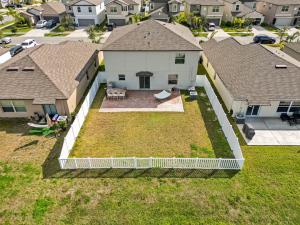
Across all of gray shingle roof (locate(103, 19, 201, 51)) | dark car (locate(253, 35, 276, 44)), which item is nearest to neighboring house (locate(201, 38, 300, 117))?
gray shingle roof (locate(103, 19, 201, 51))

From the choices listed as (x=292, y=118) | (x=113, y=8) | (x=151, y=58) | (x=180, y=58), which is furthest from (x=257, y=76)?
(x=113, y=8)

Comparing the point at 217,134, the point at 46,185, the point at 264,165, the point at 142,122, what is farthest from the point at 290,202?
the point at 46,185

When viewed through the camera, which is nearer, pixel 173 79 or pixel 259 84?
pixel 259 84

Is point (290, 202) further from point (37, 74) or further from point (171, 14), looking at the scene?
point (171, 14)

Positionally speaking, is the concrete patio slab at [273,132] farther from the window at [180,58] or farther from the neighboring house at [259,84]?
the window at [180,58]

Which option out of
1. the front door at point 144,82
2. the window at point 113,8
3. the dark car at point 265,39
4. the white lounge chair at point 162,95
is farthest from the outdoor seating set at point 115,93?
the window at point 113,8

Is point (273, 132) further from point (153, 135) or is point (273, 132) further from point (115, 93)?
point (115, 93)

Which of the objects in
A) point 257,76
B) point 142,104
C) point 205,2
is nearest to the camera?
point 257,76
